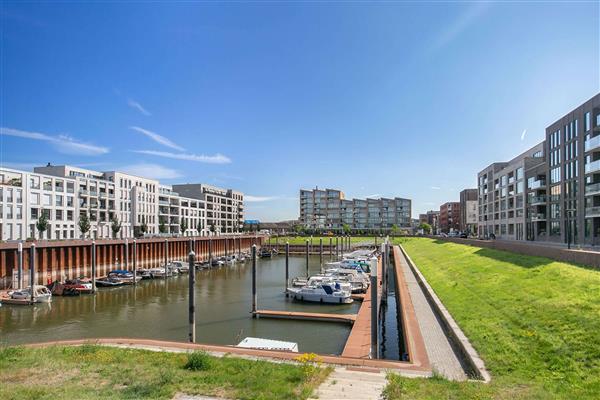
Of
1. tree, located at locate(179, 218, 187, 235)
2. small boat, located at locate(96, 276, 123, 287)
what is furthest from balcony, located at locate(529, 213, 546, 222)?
tree, located at locate(179, 218, 187, 235)

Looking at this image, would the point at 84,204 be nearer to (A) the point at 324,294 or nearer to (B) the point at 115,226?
(B) the point at 115,226

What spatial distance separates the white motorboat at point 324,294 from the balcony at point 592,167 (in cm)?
3426

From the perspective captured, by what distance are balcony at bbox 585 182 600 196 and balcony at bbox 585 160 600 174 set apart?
1.66 meters

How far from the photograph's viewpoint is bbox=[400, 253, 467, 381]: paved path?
1256 centimetres

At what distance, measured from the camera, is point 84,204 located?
76.0m

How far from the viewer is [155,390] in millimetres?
10164

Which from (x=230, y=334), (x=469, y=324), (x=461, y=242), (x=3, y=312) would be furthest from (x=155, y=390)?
(x=461, y=242)

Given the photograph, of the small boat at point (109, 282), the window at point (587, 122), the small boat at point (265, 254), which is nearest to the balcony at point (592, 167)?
the window at point (587, 122)

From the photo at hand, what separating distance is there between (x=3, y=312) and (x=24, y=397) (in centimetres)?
2984

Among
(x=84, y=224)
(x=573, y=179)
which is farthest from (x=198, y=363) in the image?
(x=84, y=224)

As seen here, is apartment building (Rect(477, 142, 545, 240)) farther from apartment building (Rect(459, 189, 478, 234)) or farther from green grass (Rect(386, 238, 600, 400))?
green grass (Rect(386, 238, 600, 400))

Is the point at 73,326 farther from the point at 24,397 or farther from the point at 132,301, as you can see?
the point at 24,397

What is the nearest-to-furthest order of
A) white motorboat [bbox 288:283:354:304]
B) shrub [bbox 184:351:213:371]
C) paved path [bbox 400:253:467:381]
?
shrub [bbox 184:351:213:371]
paved path [bbox 400:253:467:381]
white motorboat [bbox 288:283:354:304]

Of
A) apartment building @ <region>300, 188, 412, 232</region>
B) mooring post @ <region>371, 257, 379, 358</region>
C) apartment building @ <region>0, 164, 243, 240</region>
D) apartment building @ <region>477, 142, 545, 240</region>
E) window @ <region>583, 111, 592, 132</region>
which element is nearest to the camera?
mooring post @ <region>371, 257, 379, 358</region>
